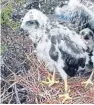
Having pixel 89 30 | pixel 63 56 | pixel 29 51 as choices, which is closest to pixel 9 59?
pixel 29 51

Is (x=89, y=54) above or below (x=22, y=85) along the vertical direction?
above

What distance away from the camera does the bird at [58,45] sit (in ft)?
5.82

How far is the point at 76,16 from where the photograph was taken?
1827 mm

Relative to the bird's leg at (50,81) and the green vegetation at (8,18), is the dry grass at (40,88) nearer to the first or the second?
the bird's leg at (50,81)

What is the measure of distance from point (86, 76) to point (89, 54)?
3.3 inches

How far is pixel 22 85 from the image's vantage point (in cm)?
178

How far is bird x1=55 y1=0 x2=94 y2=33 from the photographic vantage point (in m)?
1.81

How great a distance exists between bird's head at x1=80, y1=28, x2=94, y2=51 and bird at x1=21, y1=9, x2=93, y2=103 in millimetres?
12

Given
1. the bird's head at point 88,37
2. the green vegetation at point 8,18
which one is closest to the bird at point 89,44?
the bird's head at point 88,37

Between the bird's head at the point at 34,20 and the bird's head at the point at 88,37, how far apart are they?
0.15 meters

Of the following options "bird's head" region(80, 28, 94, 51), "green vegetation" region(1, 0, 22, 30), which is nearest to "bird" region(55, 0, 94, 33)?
"bird's head" region(80, 28, 94, 51)

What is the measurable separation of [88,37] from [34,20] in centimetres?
21

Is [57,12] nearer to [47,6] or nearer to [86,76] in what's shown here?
[47,6]


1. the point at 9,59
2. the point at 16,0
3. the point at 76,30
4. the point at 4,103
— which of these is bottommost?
the point at 4,103
